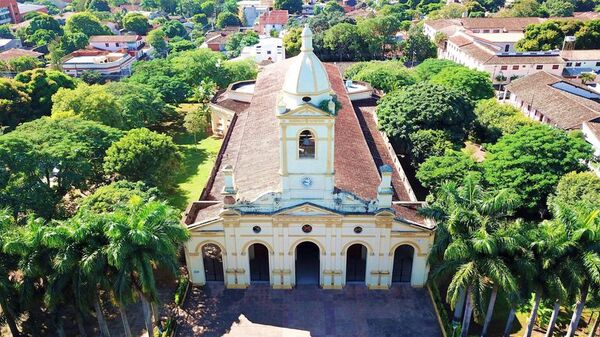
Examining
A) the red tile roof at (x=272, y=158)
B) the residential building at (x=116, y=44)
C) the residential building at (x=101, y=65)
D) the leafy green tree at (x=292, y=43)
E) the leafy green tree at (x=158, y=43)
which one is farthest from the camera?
the leafy green tree at (x=158, y=43)

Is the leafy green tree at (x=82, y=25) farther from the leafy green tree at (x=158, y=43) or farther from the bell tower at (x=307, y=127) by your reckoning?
the bell tower at (x=307, y=127)

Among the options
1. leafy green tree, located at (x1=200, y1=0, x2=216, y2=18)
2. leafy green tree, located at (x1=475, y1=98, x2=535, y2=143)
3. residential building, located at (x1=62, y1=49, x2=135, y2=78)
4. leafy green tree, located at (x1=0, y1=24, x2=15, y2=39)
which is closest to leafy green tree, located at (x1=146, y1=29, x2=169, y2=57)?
residential building, located at (x1=62, y1=49, x2=135, y2=78)

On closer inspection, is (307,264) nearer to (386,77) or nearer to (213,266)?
(213,266)

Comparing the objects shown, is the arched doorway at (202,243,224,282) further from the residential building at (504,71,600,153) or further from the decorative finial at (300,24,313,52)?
the residential building at (504,71,600,153)


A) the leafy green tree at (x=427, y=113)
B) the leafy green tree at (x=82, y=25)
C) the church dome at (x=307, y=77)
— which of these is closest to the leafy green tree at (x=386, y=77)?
the leafy green tree at (x=427, y=113)

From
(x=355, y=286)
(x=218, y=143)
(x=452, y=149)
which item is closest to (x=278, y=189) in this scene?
(x=355, y=286)

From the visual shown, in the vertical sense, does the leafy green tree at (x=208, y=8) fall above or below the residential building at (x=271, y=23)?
above

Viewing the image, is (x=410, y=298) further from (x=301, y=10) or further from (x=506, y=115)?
(x=301, y=10)

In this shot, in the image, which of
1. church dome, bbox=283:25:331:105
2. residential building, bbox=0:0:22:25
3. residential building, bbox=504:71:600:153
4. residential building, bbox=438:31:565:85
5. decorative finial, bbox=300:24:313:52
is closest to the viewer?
decorative finial, bbox=300:24:313:52
